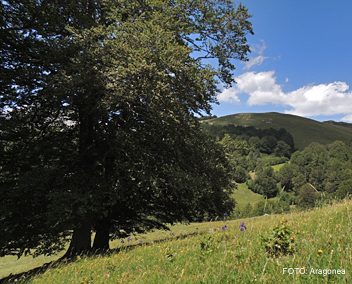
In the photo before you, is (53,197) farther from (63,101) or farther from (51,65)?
(51,65)

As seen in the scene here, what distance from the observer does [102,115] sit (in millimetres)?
15148

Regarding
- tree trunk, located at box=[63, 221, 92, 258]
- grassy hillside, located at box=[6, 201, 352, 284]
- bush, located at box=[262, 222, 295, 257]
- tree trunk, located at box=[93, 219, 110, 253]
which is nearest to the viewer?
grassy hillside, located at box=[6, 201, 352, 284]

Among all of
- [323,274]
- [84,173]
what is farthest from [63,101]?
[323,274]

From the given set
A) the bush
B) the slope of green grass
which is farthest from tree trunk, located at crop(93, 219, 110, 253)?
the slope of green grass

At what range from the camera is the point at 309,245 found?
495 centimetres

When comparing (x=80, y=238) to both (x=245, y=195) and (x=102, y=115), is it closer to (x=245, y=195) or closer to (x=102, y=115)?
(x=102, y=115)

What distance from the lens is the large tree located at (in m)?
13.6

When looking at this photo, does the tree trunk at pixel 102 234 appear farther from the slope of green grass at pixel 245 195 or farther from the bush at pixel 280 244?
the slope of green grass at pixel 245 195

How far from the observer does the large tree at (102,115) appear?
13602 millimetres

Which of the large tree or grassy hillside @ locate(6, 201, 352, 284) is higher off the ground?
the large tree

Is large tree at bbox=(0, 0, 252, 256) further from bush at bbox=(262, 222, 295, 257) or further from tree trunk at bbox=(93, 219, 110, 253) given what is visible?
bush at bbox=(262, 222, 295, 257)

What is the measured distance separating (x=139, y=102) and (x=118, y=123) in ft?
7.63

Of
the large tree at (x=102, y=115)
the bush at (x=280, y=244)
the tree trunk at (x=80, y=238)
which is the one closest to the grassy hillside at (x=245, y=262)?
the bush at (x=280, y=244)

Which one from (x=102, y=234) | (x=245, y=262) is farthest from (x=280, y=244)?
(x=102, y=234)
